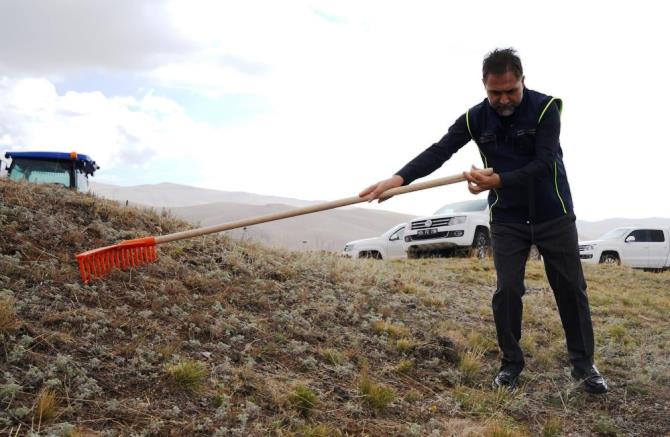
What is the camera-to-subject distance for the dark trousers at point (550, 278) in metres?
4.19

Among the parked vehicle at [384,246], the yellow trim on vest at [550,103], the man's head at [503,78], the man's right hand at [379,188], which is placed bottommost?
the parked vehicle at [384,246]

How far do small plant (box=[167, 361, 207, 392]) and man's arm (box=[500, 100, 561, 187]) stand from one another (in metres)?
2.29

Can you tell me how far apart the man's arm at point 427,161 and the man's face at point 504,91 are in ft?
1.31

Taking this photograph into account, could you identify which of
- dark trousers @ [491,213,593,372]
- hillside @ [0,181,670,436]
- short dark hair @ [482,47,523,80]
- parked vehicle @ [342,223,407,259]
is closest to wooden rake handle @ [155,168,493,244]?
dark trousers @ [491,213,593,372]

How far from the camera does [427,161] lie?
178 inches

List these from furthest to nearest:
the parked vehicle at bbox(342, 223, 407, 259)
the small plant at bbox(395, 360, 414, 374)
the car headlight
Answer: the parked vehicle at bbox(342, 223, 407, 259) < the car headlight < the small plant at bbox(395, 360, 414, 374)

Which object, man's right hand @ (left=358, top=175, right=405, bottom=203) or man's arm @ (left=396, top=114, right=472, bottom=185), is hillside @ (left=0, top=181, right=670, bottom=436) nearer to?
man's right hand @ (left=358, top=175, right=405, bottom=203)

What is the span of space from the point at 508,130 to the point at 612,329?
312cm

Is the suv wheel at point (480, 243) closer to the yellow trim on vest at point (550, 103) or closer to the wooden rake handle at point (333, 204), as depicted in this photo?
the wooden rake handle at point (333, 204)

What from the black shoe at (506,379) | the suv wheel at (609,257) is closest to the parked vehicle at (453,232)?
the suv wheel at (609,257)

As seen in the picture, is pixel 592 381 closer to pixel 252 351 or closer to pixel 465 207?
pixel 252 351

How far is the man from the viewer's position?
3965mm

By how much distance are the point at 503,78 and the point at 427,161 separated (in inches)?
35.1

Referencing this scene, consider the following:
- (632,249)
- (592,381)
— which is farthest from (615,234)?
(592,381)
